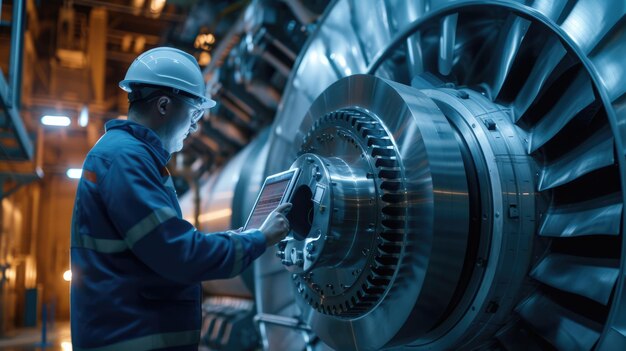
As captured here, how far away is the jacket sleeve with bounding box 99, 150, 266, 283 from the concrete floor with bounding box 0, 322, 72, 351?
19.2ft

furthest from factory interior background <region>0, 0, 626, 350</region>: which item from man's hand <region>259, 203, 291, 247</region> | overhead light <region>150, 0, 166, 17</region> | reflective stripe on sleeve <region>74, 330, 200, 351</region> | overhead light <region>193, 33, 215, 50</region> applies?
overhead light <region>150, 0, 166, 17</region>

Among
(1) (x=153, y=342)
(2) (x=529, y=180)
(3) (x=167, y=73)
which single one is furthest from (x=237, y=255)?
(2) (x=529, y=180)

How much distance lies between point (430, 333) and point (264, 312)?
1.18 m

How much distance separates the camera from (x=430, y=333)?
1846 millimetres

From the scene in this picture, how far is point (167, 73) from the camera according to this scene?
1.65 m

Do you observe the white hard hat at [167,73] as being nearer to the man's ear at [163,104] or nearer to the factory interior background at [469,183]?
the man's ear at [163,104]

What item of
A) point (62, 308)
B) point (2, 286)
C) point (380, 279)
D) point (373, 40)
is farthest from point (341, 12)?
point (62, 308)

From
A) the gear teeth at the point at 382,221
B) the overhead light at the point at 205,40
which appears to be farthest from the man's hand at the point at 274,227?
the overhead light at the point at 205,40

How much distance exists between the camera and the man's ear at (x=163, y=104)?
1638 millimetres

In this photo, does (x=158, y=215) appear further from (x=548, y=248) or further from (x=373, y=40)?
(x=373, y=40)

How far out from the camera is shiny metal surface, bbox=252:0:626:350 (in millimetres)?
1504

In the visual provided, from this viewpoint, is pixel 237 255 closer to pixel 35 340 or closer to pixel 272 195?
pixel 272 195

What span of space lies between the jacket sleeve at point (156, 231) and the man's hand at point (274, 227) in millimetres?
112

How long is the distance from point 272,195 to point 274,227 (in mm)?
249
